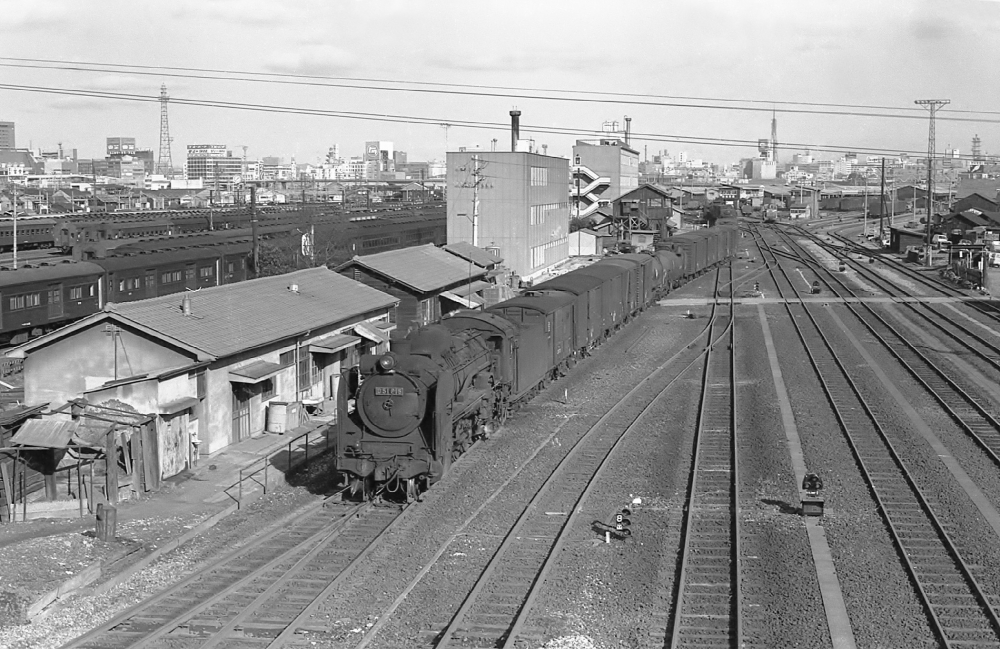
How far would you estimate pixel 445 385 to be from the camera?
18859 millimetres

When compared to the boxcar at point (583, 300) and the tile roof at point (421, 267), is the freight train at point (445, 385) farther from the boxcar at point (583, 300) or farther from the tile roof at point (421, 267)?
the tile roof at point (421, 267)

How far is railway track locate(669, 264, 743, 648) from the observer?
1341 cm

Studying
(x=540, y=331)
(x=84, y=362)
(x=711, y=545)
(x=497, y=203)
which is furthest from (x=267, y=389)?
(x=497, y=203)

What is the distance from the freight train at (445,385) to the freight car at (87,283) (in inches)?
751

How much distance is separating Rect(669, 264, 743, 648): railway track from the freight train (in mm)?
4595

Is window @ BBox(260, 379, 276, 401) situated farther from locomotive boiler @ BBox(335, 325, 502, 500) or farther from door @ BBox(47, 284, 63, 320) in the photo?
door @ BBox(47, 284, 63, 320)

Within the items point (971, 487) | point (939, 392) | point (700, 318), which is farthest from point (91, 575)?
point (700, 318)

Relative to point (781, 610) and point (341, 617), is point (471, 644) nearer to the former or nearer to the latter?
point (341, 617)

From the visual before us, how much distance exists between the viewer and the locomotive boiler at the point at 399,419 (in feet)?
60.5

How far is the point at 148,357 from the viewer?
23.4 metres

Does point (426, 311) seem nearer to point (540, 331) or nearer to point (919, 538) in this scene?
point (540, 331)

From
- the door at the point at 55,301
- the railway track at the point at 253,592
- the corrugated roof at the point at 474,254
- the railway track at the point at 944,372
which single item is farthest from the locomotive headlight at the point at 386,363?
the corrugated roof at the point at 474,254

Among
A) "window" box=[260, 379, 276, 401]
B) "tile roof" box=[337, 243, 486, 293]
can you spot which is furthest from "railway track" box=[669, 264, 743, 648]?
"tile roof" box=[337, 243, 486, 293]

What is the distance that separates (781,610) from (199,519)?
10073mm
